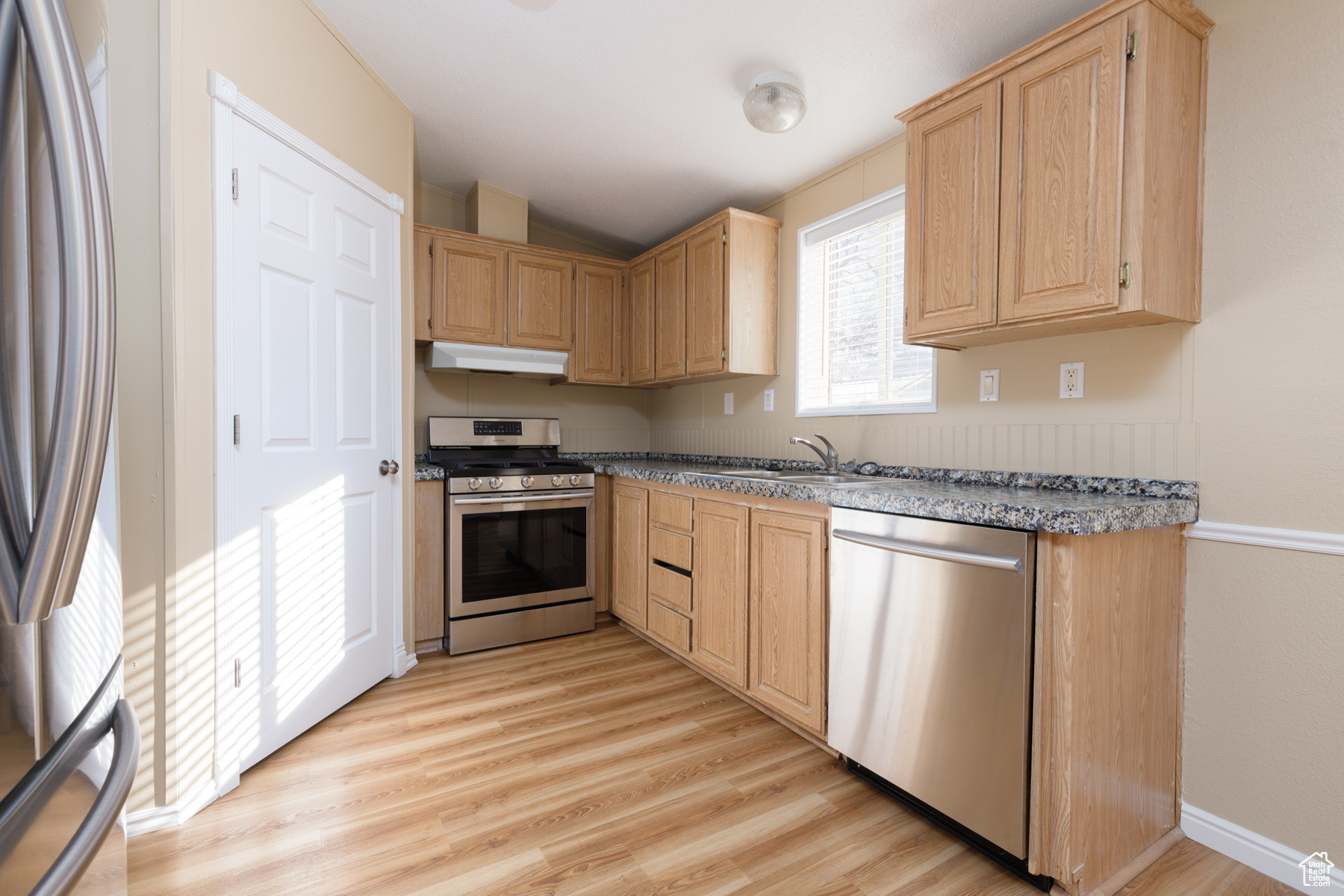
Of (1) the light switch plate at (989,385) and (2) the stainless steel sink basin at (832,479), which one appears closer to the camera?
(1) the light switch plate at (989,385)

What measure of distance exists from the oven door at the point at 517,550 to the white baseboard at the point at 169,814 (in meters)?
1.28

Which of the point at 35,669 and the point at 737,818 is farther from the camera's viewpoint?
the point at 737,818

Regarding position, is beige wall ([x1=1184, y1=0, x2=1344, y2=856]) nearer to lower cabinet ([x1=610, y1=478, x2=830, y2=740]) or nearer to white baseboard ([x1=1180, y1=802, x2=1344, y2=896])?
white baseboard ([x1=1180, y1=802, x2=1344, y2=896])

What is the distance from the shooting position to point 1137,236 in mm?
1548

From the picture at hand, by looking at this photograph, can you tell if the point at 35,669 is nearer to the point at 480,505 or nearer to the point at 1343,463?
the point at 1343,463

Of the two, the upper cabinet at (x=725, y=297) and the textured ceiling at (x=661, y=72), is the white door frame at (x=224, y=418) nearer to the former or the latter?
the textured ceiling at (x=661, y=72)

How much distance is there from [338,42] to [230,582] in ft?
6.56

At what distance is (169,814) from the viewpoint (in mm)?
1660

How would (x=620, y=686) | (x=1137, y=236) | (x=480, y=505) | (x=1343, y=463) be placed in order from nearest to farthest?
(x=1343, y=463), (x=1137, y=236), (x=620, y=686), (x=480, y=505)

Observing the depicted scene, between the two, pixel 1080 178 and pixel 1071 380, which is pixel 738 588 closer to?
pixel 1071 380

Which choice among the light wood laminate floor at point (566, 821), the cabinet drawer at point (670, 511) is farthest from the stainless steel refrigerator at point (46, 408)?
the cabinet drawer at point (670, 511)

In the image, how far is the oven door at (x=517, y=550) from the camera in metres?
2.99

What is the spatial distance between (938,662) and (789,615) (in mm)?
642

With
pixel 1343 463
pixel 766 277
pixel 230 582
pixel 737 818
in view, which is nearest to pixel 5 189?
pixel 230 582
